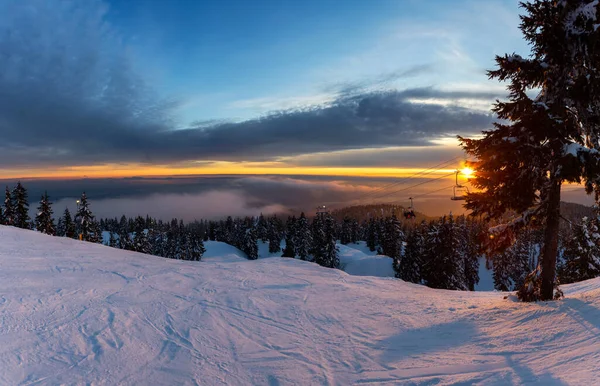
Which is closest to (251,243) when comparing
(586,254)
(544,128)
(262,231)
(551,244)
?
(262,231)

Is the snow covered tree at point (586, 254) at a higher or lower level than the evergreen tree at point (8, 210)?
lower

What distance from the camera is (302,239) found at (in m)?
73.2

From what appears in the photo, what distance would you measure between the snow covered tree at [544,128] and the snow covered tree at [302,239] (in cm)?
6086

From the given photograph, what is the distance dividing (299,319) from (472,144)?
A: 9358 mm

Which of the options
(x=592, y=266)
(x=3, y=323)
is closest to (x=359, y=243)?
(x=592, y=266)

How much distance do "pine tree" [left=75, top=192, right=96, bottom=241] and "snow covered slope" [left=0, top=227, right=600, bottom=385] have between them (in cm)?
4712

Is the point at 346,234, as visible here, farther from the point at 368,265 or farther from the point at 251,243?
the point at 368,265

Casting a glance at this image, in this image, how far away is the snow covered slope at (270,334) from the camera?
758 cm

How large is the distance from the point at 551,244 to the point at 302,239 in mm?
62996

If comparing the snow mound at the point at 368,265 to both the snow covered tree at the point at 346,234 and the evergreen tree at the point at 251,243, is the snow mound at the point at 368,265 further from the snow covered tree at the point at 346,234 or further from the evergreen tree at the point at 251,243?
the snow covered tree at the point at 346,234

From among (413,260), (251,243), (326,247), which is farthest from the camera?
(251,243)

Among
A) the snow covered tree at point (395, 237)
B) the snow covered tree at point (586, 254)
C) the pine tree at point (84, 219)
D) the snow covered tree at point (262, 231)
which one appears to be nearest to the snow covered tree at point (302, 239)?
the snow covered tree at point (395, 237)

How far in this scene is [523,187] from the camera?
11312mm

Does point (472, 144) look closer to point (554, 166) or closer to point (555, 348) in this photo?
point (554, 166)
